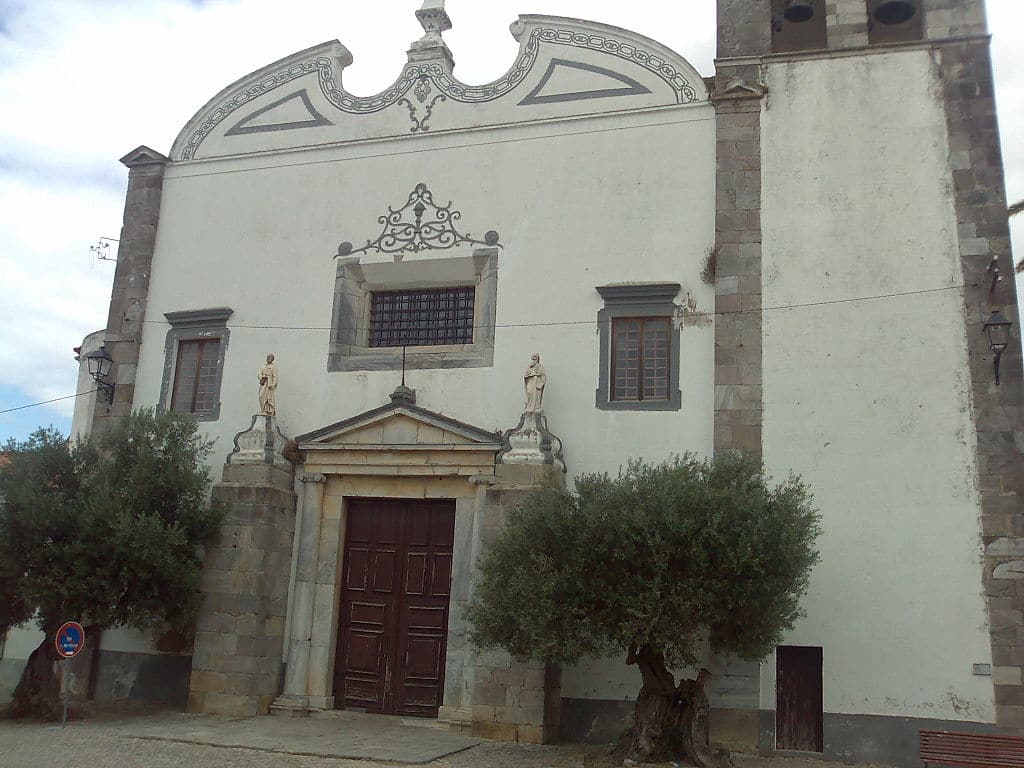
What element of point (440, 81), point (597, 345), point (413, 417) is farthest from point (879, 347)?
point (440, 81)

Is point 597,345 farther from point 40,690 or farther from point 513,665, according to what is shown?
point 40,690

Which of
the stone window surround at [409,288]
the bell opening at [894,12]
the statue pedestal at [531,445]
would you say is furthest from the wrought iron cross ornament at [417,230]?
the bell opening at [894,12]

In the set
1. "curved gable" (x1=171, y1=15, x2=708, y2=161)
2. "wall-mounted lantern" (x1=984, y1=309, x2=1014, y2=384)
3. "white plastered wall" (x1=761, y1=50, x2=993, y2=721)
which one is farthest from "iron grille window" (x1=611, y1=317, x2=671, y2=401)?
"wall-mounted lantern" (x1=984, y1=309, x2=1014, y2=384)

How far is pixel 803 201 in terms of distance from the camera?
501 inches

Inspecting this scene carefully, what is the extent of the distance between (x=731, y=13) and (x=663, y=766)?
31.9 feet

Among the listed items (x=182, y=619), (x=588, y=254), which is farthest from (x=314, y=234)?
(x=182, y=619)

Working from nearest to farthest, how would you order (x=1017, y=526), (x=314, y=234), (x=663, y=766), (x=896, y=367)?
(x=663, y=766)
(x=1017, y=526)
(x=896, y=367)
(x=314, y=234)

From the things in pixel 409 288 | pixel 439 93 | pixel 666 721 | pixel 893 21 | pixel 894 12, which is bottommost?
pixel 666 721

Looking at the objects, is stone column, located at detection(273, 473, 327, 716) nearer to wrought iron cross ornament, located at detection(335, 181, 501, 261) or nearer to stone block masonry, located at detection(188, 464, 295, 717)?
stone block masonry, located at detection(188, 464, 295, 717)

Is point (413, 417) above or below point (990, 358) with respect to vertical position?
below

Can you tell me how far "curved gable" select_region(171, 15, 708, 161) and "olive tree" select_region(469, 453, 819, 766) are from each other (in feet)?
19.7

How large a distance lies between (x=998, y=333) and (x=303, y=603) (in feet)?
29.7

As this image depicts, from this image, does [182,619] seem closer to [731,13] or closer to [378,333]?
[378,333]

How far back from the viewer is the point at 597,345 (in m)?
12.9
